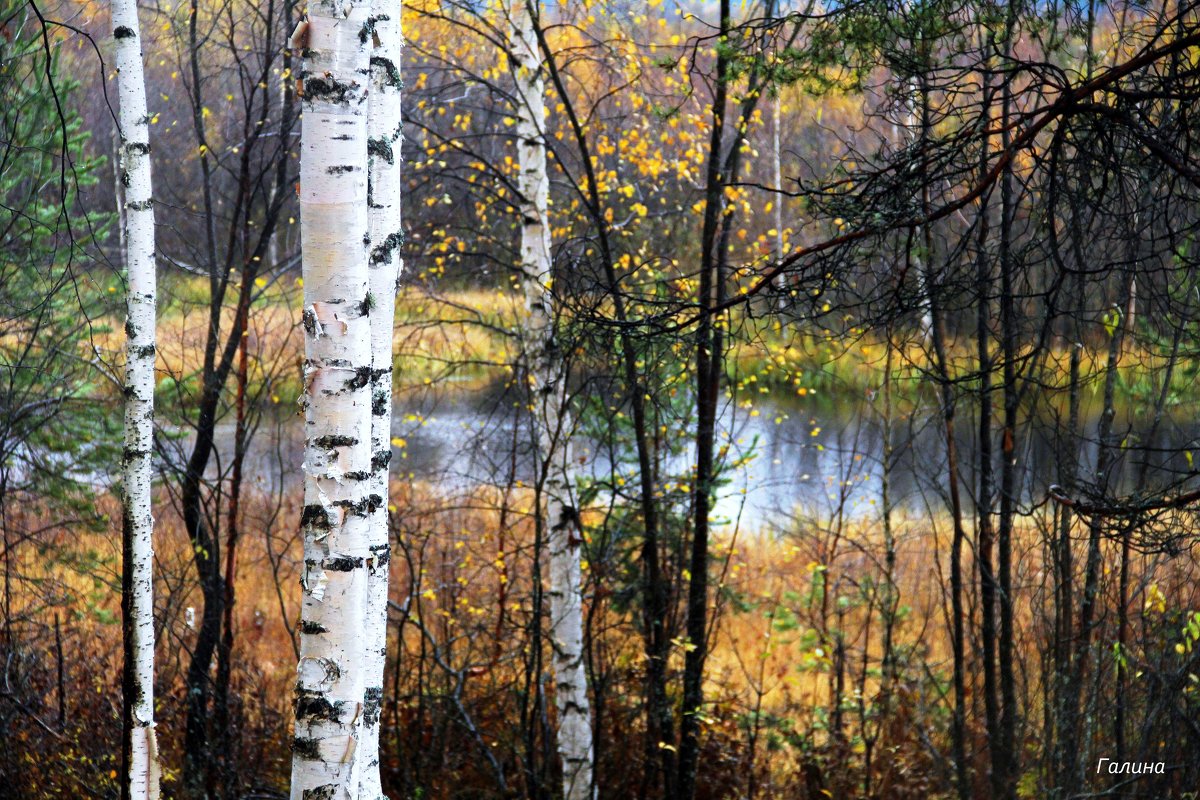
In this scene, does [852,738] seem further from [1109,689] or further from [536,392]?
[536,392]

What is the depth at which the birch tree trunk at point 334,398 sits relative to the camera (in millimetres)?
2656

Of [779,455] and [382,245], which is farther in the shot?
[779,455]

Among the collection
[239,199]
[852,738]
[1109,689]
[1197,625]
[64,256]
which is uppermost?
[239,199]

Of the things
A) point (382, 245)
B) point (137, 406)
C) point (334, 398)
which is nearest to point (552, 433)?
point (137, 406)

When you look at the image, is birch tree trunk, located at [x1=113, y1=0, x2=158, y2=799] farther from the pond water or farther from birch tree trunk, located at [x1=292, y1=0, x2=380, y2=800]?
the pond water

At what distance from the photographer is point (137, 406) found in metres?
4.66

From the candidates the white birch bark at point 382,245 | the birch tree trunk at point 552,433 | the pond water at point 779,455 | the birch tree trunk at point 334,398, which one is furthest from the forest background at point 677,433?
the birch tree trunk at point 334,398

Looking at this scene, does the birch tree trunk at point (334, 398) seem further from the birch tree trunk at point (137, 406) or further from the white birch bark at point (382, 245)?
the birch tree trunk at point (137, 406)

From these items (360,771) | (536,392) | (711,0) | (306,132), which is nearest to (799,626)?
(536,392)

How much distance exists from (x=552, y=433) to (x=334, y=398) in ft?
12.7

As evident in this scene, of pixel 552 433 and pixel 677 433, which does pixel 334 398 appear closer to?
pixel 552 433

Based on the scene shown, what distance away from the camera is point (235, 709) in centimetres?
787

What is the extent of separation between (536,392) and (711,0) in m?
3.47

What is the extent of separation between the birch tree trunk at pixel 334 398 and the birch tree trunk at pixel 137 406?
7.47ft
